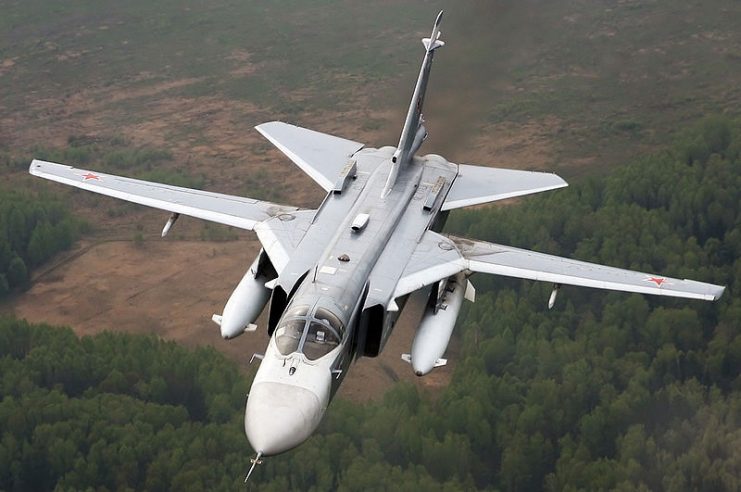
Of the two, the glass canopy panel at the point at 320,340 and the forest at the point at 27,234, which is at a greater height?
the glass canopy panel at the point at 320,340

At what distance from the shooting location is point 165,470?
1738 inches

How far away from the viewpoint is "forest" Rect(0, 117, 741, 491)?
1763 inches

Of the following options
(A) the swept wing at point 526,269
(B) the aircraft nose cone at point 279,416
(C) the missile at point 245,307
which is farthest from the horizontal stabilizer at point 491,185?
(B) the aircraft nose cone at point 279,416

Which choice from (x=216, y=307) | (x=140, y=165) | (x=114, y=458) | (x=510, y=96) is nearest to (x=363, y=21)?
(x=510, y=96)

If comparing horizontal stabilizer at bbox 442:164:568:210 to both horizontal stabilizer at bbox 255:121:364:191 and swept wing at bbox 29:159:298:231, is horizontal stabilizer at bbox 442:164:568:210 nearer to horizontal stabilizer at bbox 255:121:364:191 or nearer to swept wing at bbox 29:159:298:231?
horizontal stabilizer at bbox 255:121:364:191

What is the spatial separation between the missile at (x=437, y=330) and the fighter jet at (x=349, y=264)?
0.16 feet

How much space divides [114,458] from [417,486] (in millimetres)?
12241

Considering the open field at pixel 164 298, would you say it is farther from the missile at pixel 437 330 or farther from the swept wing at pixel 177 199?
the missile at pixel 437 330

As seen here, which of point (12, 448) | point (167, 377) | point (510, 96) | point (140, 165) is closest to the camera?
point (12, 448)

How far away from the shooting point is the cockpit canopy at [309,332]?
35.7 meters

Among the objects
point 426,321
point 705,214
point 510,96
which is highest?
point 426,321

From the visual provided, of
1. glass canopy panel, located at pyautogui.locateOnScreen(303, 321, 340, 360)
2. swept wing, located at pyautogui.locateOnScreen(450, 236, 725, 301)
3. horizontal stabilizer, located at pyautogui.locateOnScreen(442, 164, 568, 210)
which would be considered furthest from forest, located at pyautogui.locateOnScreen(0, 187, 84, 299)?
glass canopy panel, located at pyautogui.locateOnScreen(303, 321, 340, 360)

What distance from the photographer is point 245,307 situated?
41.0 meters

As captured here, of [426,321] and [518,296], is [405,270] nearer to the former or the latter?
[426,321]
